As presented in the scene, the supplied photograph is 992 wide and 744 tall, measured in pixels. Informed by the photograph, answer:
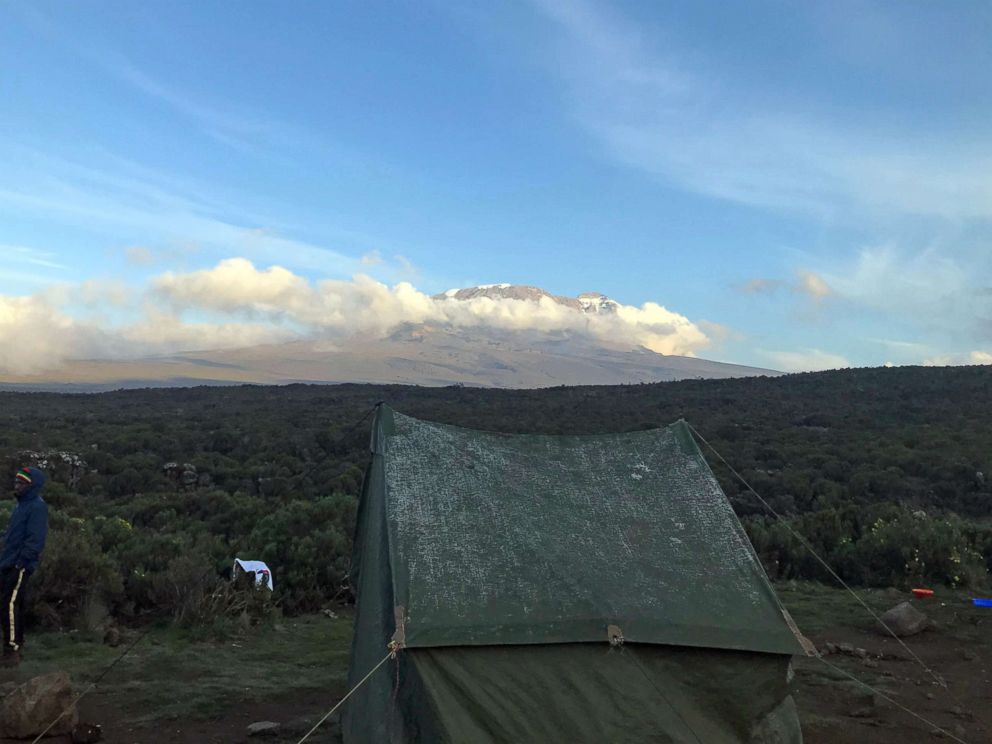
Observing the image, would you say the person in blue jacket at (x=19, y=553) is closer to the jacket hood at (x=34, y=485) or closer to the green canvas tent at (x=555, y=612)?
the jacket hood at (x=34, y=485)

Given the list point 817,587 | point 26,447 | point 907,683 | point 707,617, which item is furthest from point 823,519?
point 26,447

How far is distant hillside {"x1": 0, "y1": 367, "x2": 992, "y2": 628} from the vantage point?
33.2ft

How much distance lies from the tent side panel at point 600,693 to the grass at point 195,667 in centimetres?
301

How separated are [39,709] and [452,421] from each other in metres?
23.7

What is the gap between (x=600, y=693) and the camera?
4.39 metres

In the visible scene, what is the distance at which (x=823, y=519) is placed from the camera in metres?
12.9

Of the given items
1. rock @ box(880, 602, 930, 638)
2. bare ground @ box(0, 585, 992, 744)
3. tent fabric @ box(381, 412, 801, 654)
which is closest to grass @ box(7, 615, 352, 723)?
bare ground @ box(0, 585, 992, 744)

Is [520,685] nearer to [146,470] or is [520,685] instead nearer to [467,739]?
[467,739]

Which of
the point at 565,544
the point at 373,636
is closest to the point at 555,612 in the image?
the point at 565,544

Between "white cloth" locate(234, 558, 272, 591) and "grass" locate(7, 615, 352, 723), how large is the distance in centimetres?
83

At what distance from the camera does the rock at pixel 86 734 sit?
540cm

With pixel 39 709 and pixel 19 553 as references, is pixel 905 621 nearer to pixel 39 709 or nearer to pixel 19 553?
pixel 39 709

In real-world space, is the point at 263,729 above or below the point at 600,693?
below

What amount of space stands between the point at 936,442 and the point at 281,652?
20661mm
